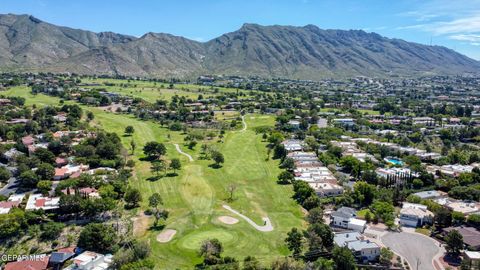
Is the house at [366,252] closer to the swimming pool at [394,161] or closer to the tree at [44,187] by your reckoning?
the swimming pool at [394,161]

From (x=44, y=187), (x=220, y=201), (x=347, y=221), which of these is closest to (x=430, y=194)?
(x=347, y=221)

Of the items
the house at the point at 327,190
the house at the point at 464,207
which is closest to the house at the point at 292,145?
the house at the point at 327,190

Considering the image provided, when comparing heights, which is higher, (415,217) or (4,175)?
(4,175)

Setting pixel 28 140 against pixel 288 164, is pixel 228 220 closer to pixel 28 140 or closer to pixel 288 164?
pixel 288 164

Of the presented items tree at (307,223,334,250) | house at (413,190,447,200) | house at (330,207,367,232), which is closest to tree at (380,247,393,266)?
tree at (307,223,334,250)

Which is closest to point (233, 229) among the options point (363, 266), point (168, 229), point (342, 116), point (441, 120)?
point (168, 229)

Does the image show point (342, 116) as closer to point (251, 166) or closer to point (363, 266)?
point (251, 166)
